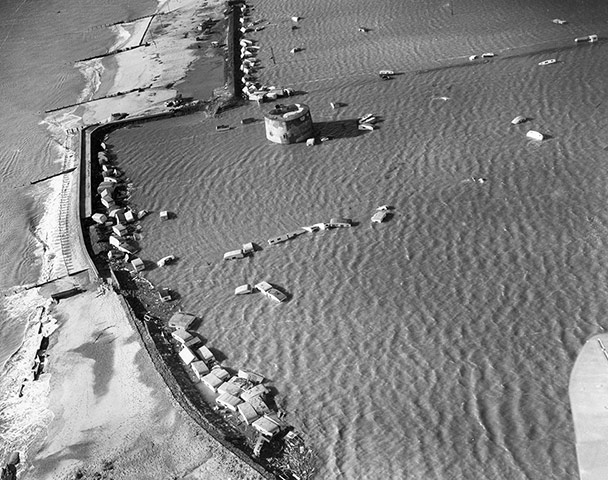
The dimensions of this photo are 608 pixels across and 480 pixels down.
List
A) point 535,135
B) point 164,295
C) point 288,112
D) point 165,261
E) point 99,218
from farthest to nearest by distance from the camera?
point 288,112, point 535,135, point 99,218, point 165,261, point 164,295

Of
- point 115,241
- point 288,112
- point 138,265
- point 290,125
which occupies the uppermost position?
point 288,112

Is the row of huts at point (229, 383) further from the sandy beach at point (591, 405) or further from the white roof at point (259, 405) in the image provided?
the sandy beach at point (591, 405)

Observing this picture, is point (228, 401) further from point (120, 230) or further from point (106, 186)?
point (106, 186)

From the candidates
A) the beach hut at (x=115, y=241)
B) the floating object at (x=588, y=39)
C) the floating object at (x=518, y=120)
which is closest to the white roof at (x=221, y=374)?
the beach hut at (x=115, y=241)

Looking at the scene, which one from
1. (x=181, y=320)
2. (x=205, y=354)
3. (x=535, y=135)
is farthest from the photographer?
(x=535, y=135)

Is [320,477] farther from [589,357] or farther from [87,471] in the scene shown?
[589,357]

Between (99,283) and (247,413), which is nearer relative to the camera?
(247,413)

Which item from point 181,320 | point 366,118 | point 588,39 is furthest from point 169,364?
point 588,39

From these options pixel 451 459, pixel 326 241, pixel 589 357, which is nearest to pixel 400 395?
pixel 451 459
